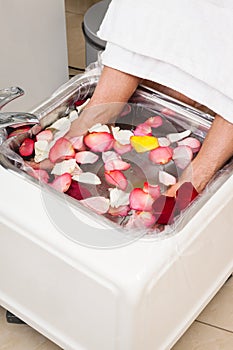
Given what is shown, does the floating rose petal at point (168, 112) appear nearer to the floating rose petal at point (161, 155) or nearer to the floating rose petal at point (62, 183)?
the floating rose petal at point (161, 155)

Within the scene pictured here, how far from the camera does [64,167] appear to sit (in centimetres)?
144

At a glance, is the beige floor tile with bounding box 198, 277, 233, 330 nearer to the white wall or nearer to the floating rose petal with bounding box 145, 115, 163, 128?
the floating rose petal with bounding box 145, 115, 163, 128

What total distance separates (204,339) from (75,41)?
133 centimetres

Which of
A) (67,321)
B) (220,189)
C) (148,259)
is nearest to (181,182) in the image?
(220,189)

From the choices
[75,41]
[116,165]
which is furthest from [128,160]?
[75,41]

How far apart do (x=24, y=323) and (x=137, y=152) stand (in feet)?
1.63

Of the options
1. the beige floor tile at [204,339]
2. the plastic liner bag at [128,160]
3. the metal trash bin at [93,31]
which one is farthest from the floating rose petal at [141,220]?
the metal trash bin at [93,31]

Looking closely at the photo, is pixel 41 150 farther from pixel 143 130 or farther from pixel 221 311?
pixel 221 311

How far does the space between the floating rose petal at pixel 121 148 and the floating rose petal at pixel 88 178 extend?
0.09 metres

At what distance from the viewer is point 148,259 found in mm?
1271

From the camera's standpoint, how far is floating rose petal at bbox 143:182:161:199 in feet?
4.58

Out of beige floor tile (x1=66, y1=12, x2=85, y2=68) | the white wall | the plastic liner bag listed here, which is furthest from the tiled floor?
beige floor tile (x1=66, y1=12, x2=85, y2=68)

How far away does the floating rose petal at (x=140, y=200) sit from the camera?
1.37 meters

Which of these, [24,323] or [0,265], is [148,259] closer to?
[0,265]
